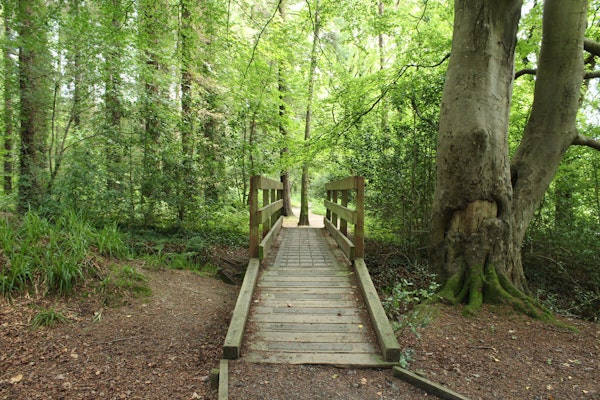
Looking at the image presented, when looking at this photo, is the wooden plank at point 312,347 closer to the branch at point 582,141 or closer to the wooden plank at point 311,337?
the wooden plank at point 311,337

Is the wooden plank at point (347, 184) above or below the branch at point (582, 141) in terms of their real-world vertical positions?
below

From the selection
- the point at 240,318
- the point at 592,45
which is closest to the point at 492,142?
the point at 592,45

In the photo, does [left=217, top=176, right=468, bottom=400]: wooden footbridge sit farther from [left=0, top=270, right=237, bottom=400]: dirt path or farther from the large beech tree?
the large beech tree

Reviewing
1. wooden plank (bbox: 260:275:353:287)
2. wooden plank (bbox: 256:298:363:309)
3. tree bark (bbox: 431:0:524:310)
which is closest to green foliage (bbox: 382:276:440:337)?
wooden plank (bbox: 256:298:363:309)

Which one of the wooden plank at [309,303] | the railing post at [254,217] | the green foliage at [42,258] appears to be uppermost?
the railing post at [254,217]

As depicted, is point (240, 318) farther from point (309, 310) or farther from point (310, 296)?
point (310, 296)

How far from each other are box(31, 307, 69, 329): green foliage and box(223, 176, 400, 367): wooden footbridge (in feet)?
5.66

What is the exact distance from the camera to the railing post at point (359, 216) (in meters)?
4.38

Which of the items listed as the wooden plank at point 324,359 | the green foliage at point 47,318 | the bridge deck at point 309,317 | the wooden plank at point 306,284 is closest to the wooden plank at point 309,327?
the bridge deck at point 309,317

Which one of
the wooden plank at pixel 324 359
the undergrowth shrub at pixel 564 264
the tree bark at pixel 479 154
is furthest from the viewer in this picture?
the undergrowth shrub at pixel 564 264

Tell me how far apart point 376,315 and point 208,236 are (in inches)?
214

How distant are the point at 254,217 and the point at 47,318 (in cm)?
242

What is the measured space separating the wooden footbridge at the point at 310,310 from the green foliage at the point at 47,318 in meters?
1.73

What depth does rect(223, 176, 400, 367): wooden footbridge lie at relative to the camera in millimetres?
2789
